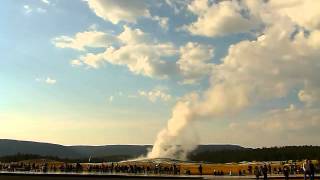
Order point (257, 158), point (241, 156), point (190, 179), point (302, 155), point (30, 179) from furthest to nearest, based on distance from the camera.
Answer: point (241, 156), point (257, 158), point (302, 155), point (190, 179), point (30, 179)

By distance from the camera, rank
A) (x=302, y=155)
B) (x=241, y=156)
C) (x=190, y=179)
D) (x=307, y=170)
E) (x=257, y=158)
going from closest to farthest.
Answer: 1. (x=307, y=170)
2. (x=190, y=179)
3. (x=302, y=155)
4. (x=257, y=158)
5. (x=241, y=156)

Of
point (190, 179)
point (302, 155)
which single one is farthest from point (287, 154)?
point (190, 179)

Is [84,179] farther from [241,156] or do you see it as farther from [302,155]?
[241,156]

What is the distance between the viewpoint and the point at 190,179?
52125 mm

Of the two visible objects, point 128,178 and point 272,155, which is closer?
point 128,178

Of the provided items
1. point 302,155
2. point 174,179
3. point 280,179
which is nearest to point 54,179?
point 174,179

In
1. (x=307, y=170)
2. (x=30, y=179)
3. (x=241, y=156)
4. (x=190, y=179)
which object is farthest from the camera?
(x=241, y=156)

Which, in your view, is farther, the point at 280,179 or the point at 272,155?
the point at 272,155

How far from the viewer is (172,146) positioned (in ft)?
655

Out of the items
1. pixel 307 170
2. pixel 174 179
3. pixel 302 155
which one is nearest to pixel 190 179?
pixel 174 179

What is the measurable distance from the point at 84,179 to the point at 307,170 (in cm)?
2379

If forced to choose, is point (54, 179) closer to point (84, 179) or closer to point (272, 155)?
point (84, 179)

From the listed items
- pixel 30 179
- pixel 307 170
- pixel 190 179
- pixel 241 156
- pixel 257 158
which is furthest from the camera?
pixel 241 156

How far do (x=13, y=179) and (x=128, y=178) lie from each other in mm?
12056
